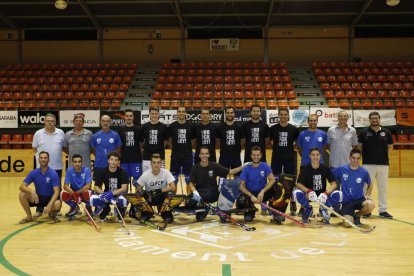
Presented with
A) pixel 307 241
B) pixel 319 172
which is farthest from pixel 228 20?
pixel 307 241

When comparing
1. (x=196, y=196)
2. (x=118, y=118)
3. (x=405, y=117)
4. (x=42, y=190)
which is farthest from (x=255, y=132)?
(x=405, y=117)

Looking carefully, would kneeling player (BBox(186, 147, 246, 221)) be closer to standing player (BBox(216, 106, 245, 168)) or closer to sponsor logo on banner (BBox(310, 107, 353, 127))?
standing player (BBox(216, 106, 245, 168))

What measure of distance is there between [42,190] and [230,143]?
3.16 metres

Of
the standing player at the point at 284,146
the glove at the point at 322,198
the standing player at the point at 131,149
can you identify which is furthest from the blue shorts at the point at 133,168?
the glove at the point at 322,198

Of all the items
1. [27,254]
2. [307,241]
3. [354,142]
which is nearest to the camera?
[27,254]

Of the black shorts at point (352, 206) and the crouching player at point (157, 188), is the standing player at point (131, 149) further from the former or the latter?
the black shorts at point (352, 206)

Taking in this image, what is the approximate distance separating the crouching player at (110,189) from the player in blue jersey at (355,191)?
3.35 metres

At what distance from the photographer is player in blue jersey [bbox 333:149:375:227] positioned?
20.0 ft

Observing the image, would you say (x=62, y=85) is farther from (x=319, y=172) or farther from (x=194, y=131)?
(x=319, y=172)

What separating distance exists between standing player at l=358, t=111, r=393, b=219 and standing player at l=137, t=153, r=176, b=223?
3313 mm

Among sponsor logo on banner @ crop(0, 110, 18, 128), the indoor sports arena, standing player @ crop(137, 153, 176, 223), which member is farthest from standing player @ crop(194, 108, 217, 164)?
sponsor logo on banner @ crop(0, 110, 18, 128)

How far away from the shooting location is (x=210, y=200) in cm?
636

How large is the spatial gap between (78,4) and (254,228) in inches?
535

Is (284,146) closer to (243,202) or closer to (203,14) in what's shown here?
(243,202)
